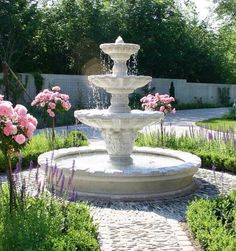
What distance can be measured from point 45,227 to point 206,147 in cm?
698

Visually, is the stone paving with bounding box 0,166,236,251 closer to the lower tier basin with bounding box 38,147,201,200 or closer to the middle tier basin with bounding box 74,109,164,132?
the lower tier basin with bounding box 38,147,201,200

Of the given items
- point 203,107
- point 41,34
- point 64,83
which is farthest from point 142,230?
point 203,107

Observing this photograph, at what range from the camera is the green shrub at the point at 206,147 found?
10030 mm

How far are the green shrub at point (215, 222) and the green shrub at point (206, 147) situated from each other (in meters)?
3.60

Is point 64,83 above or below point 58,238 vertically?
above

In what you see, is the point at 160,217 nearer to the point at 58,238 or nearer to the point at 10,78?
the point at 58,238

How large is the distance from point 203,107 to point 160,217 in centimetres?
2632

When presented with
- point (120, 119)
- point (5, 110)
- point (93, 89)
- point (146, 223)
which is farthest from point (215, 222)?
point (93, 89)

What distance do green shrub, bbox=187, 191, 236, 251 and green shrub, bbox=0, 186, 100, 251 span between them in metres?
1.15

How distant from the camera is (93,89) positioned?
25.9 meters

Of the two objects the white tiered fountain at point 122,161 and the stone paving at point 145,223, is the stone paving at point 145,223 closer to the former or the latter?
the stone paving at point 145,223

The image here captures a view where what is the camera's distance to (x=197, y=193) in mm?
8023

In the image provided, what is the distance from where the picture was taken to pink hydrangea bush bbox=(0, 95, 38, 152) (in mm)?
4945

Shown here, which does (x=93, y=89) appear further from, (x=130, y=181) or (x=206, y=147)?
(x=130, y=181)
